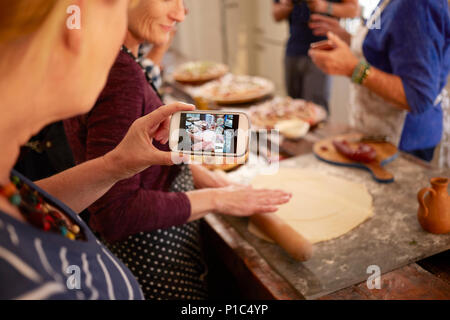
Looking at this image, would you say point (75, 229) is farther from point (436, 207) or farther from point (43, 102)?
point (436, 207)

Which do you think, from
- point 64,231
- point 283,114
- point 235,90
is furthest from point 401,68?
point 64,231

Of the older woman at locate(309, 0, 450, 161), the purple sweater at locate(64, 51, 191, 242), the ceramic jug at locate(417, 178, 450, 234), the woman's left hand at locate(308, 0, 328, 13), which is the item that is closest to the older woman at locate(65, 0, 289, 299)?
the purple sweater at locate(64, 51, 191, 242)

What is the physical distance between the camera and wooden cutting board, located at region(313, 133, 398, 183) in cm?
137

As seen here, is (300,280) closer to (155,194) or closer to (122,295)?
(155,194)

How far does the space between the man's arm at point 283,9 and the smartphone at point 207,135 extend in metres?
1.95

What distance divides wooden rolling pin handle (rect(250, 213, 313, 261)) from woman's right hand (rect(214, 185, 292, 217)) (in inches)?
1.3

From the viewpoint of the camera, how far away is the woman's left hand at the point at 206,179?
4.49ft

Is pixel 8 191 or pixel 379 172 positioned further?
pixel 379 172

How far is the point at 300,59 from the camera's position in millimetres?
2836

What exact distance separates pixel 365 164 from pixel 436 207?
1.52 ft

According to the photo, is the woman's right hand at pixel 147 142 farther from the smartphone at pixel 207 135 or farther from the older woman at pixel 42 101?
the older woman at pixel 42 101

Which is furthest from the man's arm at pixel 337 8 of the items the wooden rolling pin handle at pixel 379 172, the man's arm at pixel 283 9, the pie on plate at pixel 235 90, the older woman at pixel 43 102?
the older woman at pixel 43 102

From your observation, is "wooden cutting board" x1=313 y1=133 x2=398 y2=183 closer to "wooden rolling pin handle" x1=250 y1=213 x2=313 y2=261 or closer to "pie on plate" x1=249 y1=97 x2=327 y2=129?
"pie on plate" x1=249 y1=97 x2=327 y2=129
